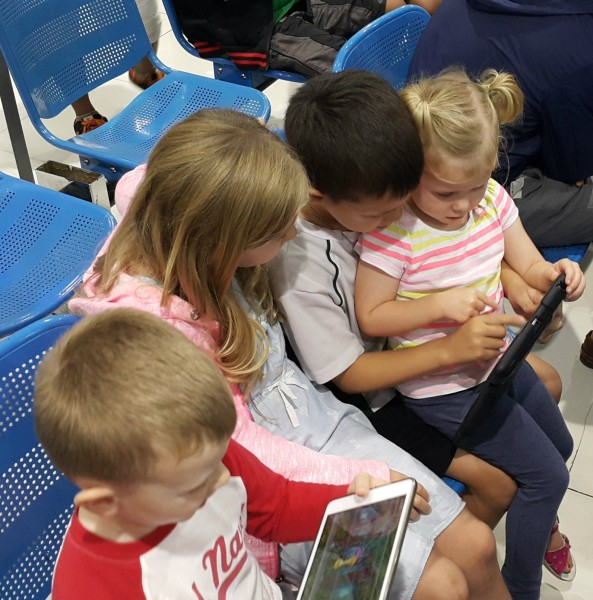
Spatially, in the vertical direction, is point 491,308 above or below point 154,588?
Result: below

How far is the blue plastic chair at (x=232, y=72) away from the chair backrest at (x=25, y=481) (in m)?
1.66

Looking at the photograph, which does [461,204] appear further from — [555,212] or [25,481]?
[25,481]

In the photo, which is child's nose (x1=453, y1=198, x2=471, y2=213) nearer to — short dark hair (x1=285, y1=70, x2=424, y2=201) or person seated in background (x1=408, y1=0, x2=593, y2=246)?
short dark hair (x1=285, y1=70, x2=424, y2=201)

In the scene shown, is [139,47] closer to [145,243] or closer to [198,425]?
[145,243]

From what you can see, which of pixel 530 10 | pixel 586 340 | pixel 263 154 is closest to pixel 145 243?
pixel 263 154

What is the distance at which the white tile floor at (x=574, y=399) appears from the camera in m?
1.75

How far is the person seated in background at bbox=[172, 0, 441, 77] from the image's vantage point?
2.48 meters

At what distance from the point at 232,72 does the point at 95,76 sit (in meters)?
0.57

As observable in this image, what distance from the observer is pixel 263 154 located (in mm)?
1145

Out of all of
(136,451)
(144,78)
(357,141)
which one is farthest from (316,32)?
(136,451)

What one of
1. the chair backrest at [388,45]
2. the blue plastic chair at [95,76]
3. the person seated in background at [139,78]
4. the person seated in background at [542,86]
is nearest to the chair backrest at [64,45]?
the blue plastic chair at [95,76]

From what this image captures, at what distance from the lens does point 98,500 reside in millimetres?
801

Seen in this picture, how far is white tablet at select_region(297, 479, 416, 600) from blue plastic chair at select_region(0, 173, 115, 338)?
87 cm

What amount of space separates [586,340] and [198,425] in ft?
5.55
